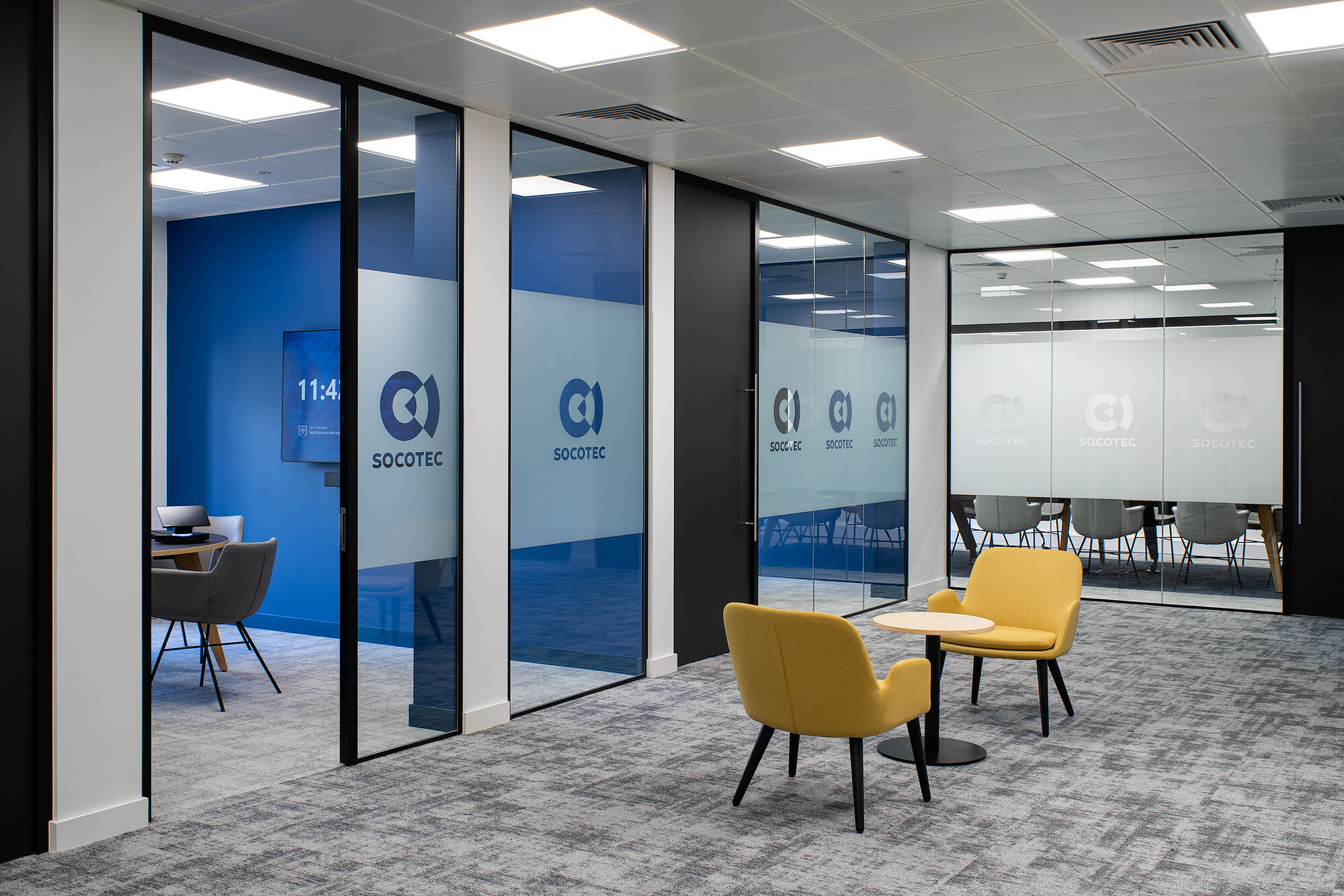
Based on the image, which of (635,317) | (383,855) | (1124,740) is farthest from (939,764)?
(635,317)

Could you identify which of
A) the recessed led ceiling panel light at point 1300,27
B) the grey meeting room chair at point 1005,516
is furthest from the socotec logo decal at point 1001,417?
the recessed led ceiling panel light at point 1300,27

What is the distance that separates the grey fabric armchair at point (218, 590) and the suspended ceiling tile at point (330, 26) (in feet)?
9.08

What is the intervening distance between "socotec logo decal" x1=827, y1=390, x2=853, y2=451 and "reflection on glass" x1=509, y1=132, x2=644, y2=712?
2.42m

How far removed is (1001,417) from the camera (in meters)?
10.5

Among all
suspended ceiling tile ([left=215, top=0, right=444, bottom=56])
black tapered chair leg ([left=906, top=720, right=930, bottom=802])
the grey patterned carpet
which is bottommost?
the grey patterned carpet

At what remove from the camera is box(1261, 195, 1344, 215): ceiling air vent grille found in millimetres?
7754

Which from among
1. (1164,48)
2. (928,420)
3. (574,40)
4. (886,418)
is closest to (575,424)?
(574,40)

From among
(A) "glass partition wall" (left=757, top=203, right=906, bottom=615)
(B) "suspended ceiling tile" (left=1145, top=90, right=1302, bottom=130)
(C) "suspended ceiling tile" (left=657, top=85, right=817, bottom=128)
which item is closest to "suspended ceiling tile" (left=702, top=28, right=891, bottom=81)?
(C) "suspended ceiling tile" (left=657, top=85, right=817, bottom=128)

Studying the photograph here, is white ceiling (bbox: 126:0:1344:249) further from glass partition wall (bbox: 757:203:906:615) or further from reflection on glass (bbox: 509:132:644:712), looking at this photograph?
glass partition wall (bbox: 757:203:906:615)

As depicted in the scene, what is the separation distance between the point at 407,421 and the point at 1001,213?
5290mm

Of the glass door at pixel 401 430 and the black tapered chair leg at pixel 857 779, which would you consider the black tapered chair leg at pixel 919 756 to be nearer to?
the black tapered chair leg at pixel 857 779

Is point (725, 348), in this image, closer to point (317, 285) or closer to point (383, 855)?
point (317, 285)

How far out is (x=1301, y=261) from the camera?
899cm

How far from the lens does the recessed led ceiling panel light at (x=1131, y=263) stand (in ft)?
31.8
